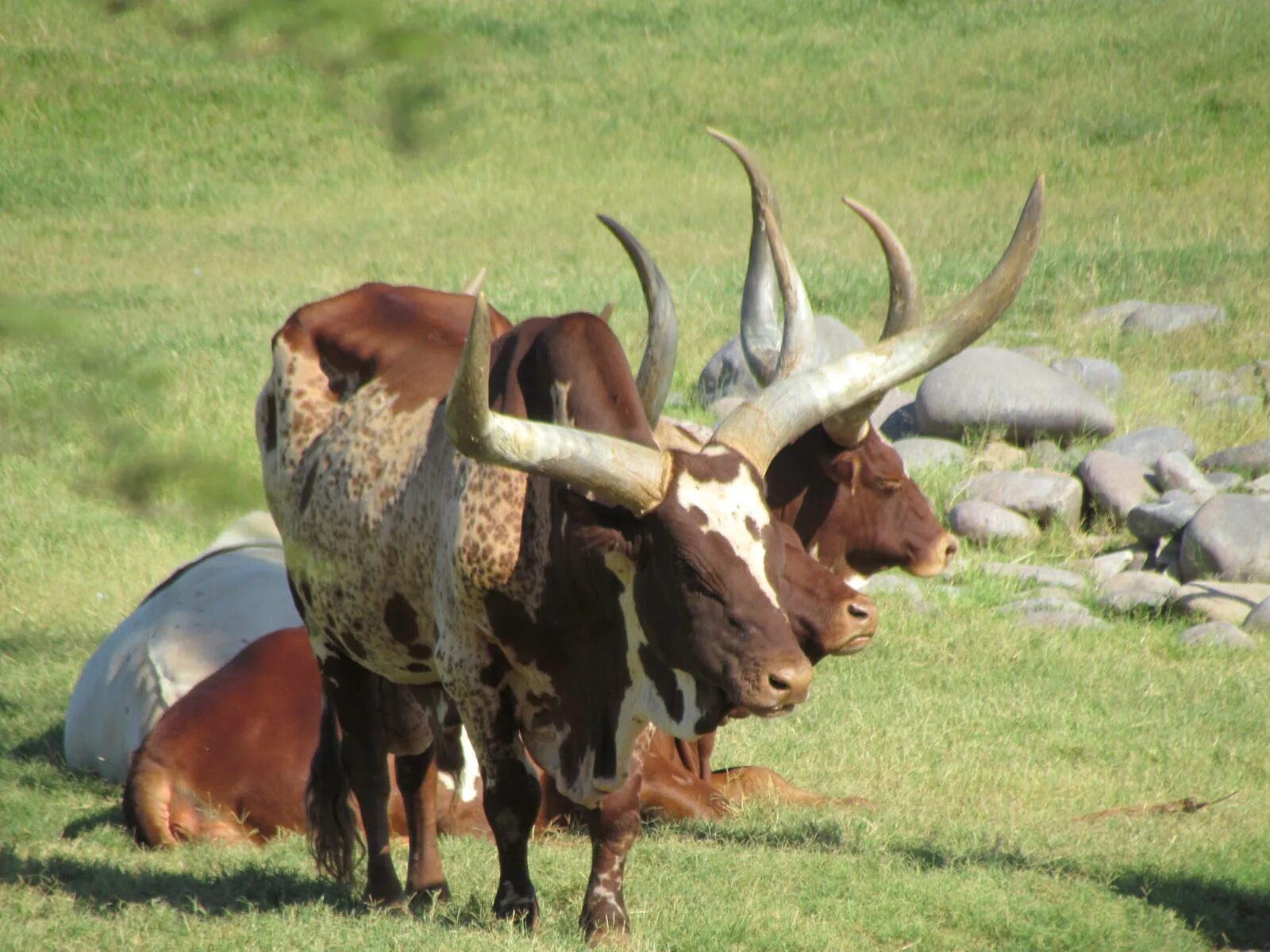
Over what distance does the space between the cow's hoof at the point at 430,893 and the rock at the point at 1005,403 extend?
6921 mm

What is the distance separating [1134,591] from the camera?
935 centimetres

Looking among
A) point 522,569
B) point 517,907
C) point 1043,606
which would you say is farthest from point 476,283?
point 1043,606

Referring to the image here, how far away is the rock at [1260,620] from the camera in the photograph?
8805 mm

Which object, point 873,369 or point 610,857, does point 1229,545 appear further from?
point 610,857

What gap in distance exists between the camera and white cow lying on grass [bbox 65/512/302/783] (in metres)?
6.36

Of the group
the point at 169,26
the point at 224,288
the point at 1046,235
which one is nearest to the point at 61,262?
the point at 224,288

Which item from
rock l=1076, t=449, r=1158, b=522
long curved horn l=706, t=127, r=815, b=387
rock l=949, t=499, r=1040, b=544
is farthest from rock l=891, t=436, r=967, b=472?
long curved horn l=706, t=127, r=815, b=387

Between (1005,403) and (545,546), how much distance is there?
293 inches

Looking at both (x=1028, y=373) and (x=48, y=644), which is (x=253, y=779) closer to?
(x=48, y=644)

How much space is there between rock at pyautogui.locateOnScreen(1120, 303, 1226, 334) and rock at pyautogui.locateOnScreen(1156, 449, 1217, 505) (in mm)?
3625

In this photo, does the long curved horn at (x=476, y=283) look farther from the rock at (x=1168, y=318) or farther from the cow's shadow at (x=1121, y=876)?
the rock at (x=1168, y=318)

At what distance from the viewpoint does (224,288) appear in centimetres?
1812

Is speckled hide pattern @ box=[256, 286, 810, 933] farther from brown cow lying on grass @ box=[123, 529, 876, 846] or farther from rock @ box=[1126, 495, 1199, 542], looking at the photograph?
rock @ box=[1126, 495, 1199, 542]

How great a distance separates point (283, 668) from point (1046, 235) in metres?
14.9
